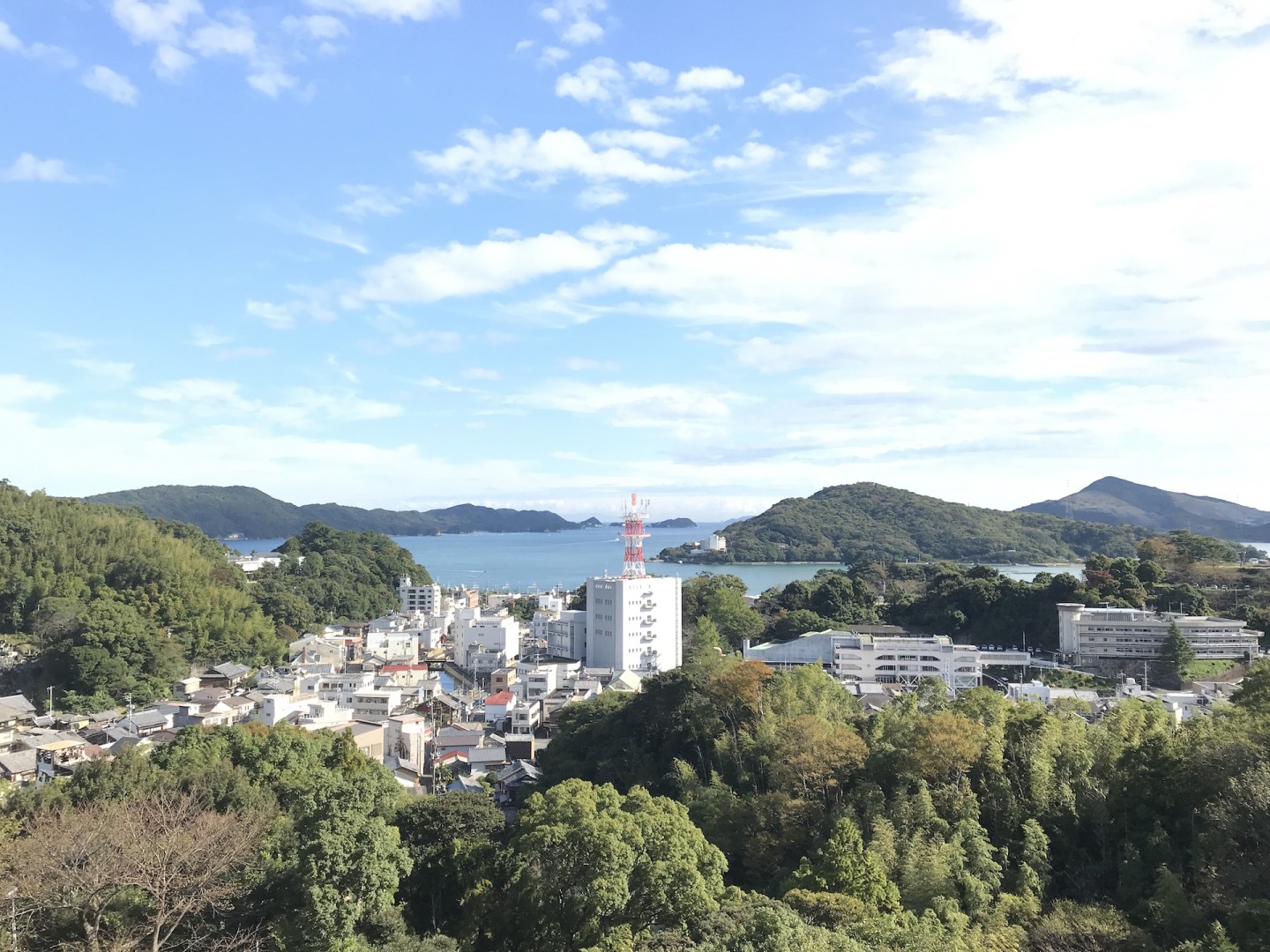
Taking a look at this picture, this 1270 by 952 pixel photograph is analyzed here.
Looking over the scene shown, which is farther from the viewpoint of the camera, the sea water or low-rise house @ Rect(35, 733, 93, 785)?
the sea water

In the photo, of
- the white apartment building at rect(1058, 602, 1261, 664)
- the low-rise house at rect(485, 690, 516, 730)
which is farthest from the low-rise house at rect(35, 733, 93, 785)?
the white apartment building at rect(1058, 602, 1261, 664)

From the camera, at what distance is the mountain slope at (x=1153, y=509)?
228 ft

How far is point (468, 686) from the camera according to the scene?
21875mm

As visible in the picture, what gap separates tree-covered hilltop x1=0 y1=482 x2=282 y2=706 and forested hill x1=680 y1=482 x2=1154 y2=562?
3528 centimetres

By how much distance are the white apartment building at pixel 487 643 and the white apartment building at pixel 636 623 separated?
3.35 m

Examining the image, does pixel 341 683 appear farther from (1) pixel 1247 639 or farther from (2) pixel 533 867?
(1) pixel 1247 639

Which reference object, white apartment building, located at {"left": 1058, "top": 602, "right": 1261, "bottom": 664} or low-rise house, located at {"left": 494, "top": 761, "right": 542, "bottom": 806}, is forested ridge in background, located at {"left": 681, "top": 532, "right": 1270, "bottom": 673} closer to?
white apartment building, located at {"left": 1058, "top": 602, "right": 1261, "bottom": 664}

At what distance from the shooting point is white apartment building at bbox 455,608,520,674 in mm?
23000

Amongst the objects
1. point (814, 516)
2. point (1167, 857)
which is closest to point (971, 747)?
point (1167, 857)

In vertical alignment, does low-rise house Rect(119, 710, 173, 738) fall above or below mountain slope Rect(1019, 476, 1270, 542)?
below

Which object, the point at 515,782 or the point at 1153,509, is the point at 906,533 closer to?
the point at 1153,509

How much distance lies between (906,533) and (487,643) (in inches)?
1495

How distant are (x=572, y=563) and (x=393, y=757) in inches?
1978

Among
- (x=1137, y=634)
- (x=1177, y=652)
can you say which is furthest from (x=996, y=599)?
(x=1177, y=652)
